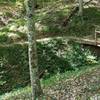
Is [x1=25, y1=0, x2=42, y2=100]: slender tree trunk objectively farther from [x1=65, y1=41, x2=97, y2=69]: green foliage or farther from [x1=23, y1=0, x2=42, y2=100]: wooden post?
[x1=65, y1=41, x2=97, y2=69]: green foliage

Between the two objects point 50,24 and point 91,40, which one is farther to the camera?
point 50,24

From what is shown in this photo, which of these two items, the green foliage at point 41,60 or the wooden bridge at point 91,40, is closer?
the green foliage at point 41,60

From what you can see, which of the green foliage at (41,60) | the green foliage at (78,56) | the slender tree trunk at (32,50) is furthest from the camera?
the green foliage at (78,56)

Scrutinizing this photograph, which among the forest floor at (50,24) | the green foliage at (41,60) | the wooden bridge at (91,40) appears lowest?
the green foliage at (41,60)

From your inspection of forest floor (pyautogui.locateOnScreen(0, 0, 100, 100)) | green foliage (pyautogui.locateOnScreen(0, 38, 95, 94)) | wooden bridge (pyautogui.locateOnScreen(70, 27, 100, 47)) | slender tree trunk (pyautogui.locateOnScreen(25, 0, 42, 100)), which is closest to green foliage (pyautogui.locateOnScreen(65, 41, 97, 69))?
green foliage (pyautogui.locateOnScreen(0, 38, 95, 94))

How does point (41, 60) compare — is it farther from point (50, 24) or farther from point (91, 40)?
point (50, 24)

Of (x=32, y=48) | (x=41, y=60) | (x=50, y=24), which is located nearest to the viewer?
(x=32, y=48)

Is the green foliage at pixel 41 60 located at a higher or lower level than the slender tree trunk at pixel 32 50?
lower

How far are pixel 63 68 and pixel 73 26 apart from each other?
554cm

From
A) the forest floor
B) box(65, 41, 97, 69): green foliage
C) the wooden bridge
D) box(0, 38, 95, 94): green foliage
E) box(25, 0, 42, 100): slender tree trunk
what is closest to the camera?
box(25, 0, 42, 100): slender tree trunk

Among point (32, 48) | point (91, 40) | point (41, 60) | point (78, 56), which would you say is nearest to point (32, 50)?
point (32, 48)

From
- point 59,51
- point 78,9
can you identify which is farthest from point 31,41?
point 78,9

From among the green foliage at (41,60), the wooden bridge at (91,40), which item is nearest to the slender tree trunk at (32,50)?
the green foliage at (41,60)

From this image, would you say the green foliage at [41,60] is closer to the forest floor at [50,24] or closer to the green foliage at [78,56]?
the green foliage at [78,56]
